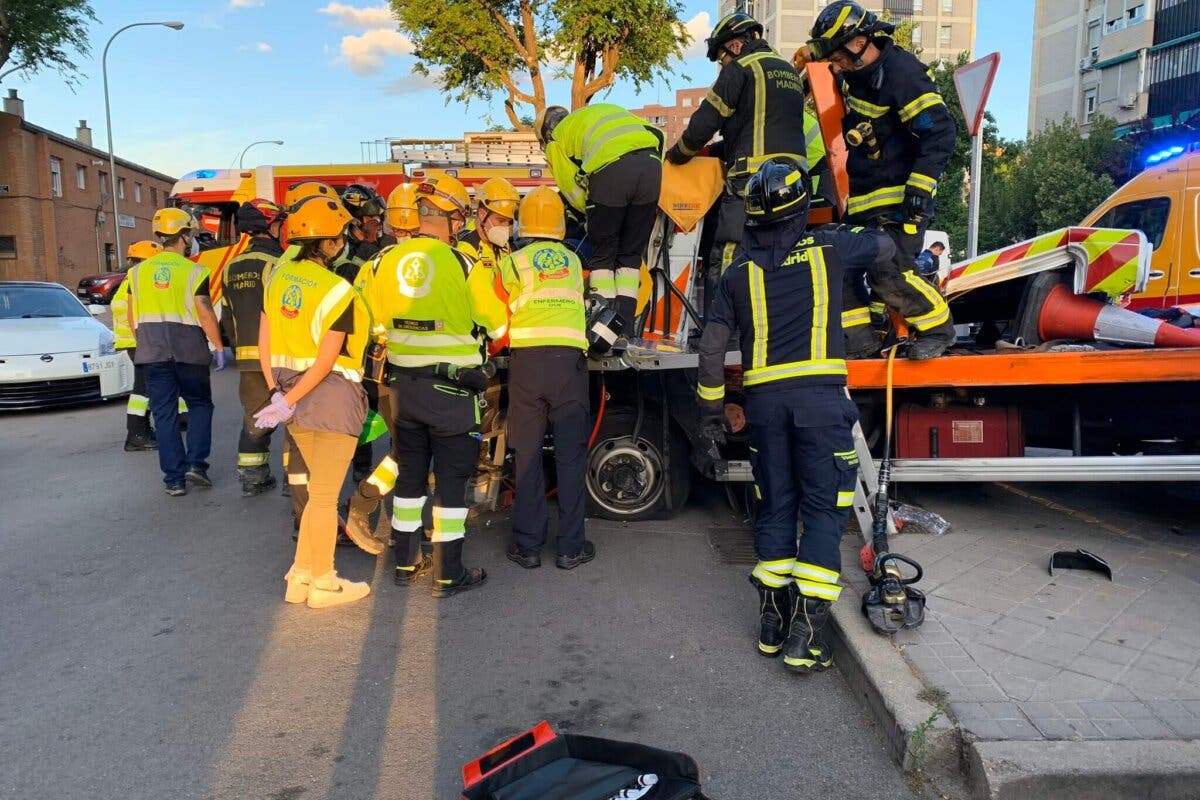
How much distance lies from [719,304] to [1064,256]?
98.0 inches

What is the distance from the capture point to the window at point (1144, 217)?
752 centimetres

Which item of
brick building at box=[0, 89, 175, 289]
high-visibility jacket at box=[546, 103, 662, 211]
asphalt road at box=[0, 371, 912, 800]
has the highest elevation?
brick building at box=[0, 89, 175, 289]

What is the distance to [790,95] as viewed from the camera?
509 cm

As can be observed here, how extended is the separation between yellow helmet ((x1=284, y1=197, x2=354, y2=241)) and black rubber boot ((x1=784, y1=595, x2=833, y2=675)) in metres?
2.82

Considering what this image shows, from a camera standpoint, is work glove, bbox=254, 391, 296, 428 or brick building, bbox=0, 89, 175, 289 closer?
work glove, bbox=254, 391, 296, 428

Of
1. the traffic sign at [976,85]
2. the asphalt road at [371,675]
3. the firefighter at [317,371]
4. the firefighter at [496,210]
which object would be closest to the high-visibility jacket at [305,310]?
the firefighter at [317,371]

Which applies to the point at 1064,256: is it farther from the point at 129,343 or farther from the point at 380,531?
the point at 129,343

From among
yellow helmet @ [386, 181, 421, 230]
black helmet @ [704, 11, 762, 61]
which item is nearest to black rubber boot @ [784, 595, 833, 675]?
yellow helmet @ [386, 181, 421, 230]

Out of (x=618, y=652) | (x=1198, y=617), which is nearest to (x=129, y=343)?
(x=618, y=652)

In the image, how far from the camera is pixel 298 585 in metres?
4.45

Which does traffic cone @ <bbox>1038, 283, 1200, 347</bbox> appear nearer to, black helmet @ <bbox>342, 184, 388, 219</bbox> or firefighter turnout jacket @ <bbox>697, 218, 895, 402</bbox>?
firefighter turnout jacket @ <bbox>697, 218, 895, 402</bbox>

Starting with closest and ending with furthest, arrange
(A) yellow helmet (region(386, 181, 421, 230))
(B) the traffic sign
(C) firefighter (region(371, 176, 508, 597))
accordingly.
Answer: (C) firefighter (region(371, 176, 508, 597)) → (A) yellow helmet (region(386, 181, 421, 230)) → (B) the traffic sign

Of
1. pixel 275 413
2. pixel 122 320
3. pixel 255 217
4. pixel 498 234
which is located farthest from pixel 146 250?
pixel 275 413

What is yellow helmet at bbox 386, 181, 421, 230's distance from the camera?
516 centimetres
